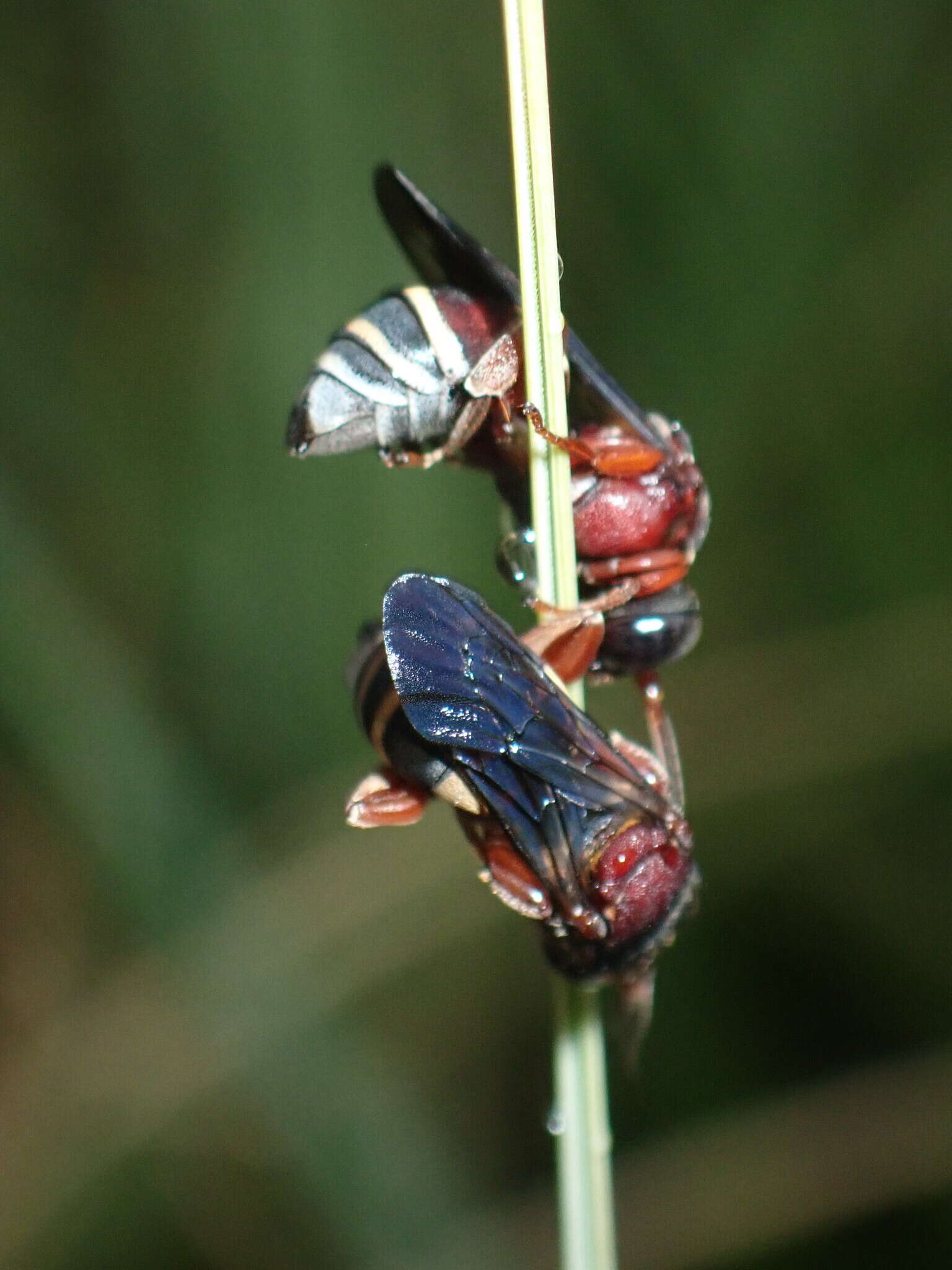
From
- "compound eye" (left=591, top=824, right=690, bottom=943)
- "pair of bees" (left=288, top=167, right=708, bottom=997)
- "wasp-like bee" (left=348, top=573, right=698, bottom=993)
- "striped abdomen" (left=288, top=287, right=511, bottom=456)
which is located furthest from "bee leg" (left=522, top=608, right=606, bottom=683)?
"striped abdomen" (left=288, top=287, right=511, bottom=456)

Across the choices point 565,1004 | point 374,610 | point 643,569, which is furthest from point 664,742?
point 374,610

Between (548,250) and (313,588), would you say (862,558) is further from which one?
(548,250)

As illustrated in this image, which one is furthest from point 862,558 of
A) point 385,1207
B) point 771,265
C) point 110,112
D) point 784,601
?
point 110,112

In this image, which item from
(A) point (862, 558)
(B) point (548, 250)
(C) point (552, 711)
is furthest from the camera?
(A) point (862, 558)

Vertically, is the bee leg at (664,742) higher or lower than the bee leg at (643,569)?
lower

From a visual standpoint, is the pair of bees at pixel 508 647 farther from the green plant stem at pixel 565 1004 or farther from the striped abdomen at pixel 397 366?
the green plant stem at pixel 565 1004

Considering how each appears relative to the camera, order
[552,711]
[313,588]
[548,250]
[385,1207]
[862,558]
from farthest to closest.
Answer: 1. [862,558]
2. [313,588]
3. [385,1207]
4. [552,711]
5. [548,250]

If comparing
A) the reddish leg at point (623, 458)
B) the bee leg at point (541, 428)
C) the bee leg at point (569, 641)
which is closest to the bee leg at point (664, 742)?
the bee leg at point (569, 641)
